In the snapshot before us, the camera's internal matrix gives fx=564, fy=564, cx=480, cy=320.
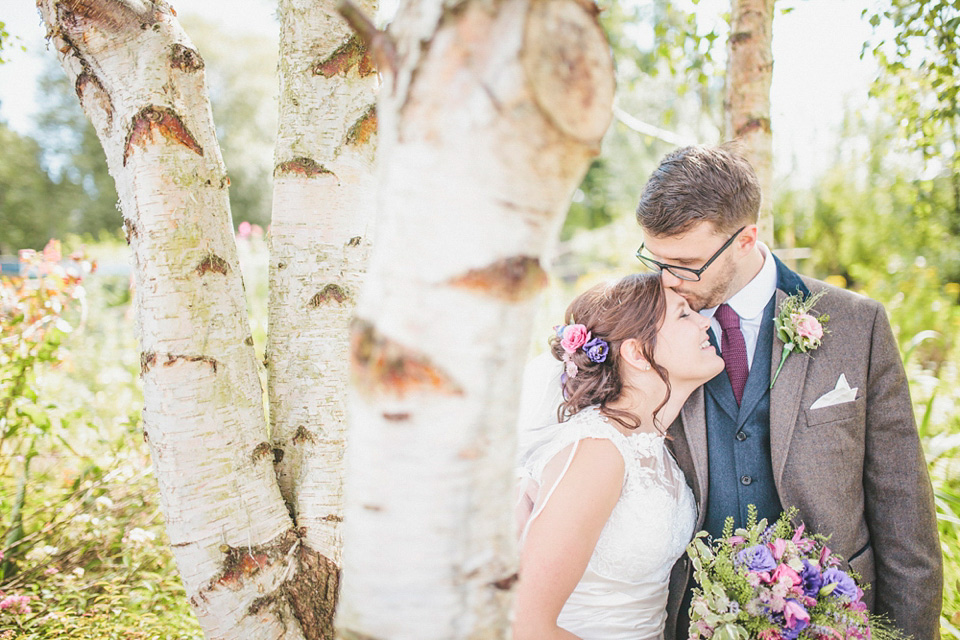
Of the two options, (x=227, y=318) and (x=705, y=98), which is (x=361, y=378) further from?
(x=705, y=98)

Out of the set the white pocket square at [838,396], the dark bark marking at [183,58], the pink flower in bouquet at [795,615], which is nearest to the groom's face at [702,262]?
the white pocket square at [838,396]

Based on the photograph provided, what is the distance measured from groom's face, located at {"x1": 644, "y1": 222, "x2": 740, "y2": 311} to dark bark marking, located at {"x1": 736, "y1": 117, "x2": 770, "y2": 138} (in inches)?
34.5

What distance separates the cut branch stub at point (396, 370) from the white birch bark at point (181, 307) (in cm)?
87

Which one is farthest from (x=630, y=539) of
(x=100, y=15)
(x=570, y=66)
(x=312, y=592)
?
(x=100, y=15)

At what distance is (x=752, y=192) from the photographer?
7.73 feet

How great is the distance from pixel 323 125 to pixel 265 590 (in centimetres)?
129

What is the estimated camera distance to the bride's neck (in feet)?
7.03

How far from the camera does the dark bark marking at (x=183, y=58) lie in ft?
4.80

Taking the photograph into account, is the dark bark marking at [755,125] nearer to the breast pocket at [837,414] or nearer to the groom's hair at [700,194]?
the groom's hair at [700,194]

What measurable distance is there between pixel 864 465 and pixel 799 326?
574mm

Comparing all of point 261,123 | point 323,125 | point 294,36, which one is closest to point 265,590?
point 323,125

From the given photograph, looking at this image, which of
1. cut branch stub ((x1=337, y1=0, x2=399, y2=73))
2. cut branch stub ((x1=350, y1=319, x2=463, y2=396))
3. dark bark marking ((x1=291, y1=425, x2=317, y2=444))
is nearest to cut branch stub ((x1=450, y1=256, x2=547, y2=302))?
cut branch stub ((x1=350, y1=319, x2=463, y2=396))

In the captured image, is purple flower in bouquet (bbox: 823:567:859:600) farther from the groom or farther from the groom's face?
the groom's face

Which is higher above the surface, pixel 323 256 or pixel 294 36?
pixel 294 36
